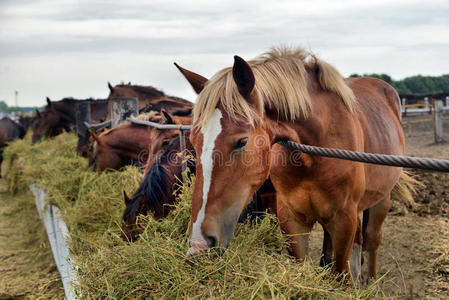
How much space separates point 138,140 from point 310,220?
10.4ft

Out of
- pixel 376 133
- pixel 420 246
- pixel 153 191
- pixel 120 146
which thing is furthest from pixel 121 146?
pixel 420 246

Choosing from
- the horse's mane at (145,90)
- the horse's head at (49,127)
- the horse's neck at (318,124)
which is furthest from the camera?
the horse's head at (49,127)

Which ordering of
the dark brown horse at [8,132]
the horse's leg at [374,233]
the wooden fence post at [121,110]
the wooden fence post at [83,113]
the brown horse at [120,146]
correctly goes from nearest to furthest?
the horse's leg at [374,233]
the brown horse at [120,146]
the wooden fence post at [121,110]
the wooden fence post at [83,113]
the dark brown horse at [8,132]

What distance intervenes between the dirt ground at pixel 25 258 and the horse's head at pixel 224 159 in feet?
5.02

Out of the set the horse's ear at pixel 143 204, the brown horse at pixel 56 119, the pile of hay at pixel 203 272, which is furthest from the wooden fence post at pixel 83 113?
the pile of hay at pixel 203 272

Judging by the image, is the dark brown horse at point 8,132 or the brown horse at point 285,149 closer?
the brown horse at point 285,149

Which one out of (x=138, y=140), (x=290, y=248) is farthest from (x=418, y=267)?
(x=138, y=140)

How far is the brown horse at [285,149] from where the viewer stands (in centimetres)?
155

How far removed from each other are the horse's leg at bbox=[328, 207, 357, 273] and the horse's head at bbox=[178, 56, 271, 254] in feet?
2.60

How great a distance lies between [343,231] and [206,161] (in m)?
1.14

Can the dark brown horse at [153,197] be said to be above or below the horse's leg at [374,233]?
above

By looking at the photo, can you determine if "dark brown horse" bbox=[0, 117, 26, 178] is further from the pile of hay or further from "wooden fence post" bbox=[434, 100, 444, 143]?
"wooden fence post" bbox=[434, 100, 444, 143]

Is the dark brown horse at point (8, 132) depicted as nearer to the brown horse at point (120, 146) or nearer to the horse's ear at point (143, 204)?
the brown horse at point (120, 146)

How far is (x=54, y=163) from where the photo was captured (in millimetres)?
5754
